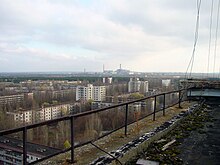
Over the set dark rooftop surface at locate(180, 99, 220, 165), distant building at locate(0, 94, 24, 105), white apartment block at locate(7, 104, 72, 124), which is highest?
dark rooftop surface at locate(180, 99, 220, 165)

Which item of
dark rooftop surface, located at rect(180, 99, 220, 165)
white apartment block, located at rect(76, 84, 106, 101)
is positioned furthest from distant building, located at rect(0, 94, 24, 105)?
dark rooftop surface, located at rect(180, 99, 220, 165)

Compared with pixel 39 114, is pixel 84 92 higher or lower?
higher

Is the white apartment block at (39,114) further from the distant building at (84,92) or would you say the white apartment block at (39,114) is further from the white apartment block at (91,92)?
the distant building at (84,92)

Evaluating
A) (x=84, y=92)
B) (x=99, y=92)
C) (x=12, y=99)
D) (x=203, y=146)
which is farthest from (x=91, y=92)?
(x=203, y=146)

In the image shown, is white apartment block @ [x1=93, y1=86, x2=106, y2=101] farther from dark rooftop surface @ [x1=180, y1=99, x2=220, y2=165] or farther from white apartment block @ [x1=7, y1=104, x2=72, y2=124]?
dark rooftop surface @ [x1=180, y1=99, x2=220, y2=165]

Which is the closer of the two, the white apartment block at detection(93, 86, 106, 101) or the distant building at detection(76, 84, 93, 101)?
the white apartment block at detection(93, 86, 106, 101)

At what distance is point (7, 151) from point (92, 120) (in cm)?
1326

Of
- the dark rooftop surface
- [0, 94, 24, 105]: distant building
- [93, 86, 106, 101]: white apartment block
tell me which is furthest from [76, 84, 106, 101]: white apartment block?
the dark rooftop surface

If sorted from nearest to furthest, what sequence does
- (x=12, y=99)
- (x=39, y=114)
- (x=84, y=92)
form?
1. (x=39, y=114)
2. (x=12, y=99)
3. (x=84, y=92)

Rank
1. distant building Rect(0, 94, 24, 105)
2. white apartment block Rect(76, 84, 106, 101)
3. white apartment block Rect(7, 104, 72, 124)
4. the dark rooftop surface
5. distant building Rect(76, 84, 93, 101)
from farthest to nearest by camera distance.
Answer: distant building Rect(76, 84, 93, 101), white apartment block Rect(76, 84, 106, 101), distant building Rect(0, 94, 24, 105), white apartment block Rect(7, 104, 72, 124), the dark rooftop surface

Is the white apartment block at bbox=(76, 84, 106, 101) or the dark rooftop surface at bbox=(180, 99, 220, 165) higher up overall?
the dark rooftop surface at bbox=(180, 99, 220, 165)

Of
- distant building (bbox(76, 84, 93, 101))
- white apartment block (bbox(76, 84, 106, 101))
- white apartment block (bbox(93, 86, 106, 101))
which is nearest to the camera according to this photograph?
white apartment block (bbox(93, 86, 106, 101))

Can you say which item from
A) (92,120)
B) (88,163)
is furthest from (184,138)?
(92,120)

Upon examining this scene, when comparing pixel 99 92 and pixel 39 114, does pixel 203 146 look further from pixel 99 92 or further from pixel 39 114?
pixel 99 92
